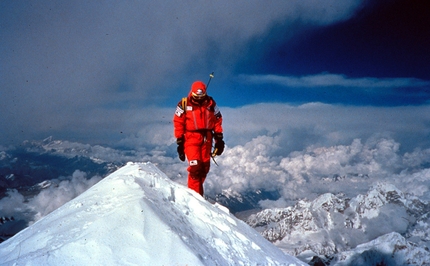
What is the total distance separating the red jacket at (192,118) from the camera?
10523 millimetres

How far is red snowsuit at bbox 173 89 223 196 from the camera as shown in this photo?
34.5 feet

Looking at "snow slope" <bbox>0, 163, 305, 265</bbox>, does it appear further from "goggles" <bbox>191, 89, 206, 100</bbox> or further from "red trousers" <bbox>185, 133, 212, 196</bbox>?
"goggles" <bbox>191, 89, 206, 100</bbox>

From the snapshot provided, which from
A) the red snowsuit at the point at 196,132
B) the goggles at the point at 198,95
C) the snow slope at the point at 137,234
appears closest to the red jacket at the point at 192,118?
the red snowsuit at the point at 196,132

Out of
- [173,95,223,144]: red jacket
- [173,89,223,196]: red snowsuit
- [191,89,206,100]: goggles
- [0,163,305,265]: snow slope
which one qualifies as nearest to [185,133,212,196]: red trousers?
[173,89,223,196]: red snowsuit

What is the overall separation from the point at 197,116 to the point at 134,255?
7110 mm

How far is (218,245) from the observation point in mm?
5207

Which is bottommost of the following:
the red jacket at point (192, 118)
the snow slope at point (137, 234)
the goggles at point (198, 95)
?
the snow slope at point (137, 234)

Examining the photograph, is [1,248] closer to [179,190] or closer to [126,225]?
[126,225]

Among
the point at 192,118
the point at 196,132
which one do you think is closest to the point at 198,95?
the point at 192,118

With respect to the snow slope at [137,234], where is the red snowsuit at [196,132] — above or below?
above

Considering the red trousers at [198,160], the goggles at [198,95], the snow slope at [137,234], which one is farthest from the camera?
Answer: the red trousers at [198,160]

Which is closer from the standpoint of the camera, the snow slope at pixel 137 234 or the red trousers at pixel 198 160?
the snow slope at pixel 137 234

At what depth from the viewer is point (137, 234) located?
424 centimetres

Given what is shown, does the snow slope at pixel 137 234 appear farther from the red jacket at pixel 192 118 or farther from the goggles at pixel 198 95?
the goggles at pixel 198 95
